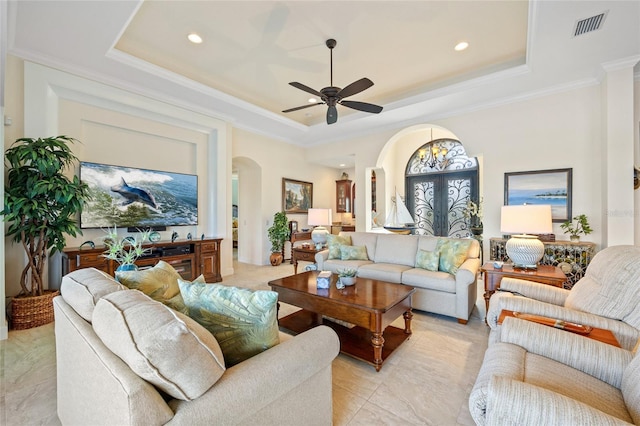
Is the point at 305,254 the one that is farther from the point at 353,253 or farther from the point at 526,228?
the point at 526,228

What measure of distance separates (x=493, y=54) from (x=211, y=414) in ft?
14.9

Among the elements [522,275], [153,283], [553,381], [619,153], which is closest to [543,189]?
[619,153]

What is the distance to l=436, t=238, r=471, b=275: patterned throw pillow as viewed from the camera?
3262 millimetres

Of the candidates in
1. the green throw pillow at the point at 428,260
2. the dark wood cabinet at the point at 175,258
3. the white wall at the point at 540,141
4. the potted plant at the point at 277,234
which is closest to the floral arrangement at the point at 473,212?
the white wall at the point at 540,141

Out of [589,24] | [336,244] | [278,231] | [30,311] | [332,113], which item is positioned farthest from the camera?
[278,231]

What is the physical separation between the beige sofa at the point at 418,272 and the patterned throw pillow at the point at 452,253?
0.07 metres

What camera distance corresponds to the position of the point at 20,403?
5.85ft

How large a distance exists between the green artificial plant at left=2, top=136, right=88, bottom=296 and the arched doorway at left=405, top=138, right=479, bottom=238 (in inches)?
261

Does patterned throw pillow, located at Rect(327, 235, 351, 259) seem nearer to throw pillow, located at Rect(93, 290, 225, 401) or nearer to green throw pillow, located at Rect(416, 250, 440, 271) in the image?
green throw pillow, located at Rect(416, 250, 440, 271)

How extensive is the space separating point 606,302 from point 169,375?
7.99ft

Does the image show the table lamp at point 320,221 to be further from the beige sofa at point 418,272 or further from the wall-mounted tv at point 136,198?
the wall-mounted tv at point 136,198

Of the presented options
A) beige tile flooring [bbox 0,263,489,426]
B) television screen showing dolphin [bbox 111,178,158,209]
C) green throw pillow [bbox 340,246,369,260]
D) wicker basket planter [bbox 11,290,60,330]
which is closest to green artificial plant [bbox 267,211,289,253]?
green throw pillow [bbox 340,246,369,260]

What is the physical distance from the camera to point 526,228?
275cm

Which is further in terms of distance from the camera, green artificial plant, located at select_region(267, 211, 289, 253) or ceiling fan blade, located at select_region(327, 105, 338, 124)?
green artificial plant, located at select_region(267, 211, 289, 253)
